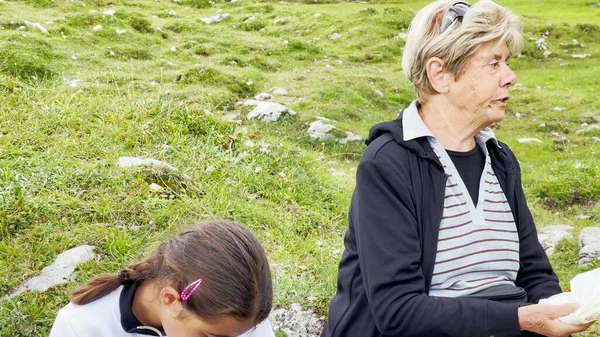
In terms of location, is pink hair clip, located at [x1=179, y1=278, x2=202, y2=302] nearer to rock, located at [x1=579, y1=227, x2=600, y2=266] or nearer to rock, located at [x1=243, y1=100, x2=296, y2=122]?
rock, located at [x1=579, y1=227, x2=600, y2=266]

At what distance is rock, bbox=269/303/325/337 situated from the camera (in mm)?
4219

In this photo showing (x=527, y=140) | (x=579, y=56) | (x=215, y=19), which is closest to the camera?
(x=527, y=140)

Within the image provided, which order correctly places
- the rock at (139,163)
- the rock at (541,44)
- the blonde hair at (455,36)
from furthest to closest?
the rock at (541,44), the rock at (139,163), the blonde hair at (455,36)

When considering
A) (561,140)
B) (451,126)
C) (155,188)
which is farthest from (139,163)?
(561,140)

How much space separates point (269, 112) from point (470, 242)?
22.0ft

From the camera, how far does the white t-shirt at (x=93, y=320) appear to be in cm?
269

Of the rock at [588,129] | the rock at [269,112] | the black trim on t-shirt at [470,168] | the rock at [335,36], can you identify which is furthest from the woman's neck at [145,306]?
the rock at [335,36]

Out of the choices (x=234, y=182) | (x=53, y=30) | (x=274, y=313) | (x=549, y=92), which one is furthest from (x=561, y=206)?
(x=53, y=30)

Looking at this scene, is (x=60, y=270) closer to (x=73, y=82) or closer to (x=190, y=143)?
(x=190, y=143)

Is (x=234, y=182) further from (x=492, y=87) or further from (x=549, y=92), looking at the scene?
(x=549, y=92)

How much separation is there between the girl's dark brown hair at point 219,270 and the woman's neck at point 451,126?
41.7 inches

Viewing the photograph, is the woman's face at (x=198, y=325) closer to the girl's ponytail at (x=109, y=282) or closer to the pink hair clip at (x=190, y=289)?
the pink hair clip at (x=190, y=289)

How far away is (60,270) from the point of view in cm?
425

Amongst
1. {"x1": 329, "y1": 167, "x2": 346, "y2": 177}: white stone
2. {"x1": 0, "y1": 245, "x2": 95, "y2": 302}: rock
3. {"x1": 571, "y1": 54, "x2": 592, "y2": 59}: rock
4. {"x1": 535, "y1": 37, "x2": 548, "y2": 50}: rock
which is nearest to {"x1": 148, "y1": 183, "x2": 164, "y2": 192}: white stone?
{"x1": 0, "y1": 245, "x2": 95, "y2": 302}: rock
